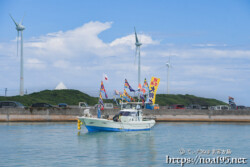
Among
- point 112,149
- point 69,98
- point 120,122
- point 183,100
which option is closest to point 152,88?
point 120,122

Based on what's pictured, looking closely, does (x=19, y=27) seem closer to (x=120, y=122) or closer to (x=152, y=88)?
(x=152, y=88)

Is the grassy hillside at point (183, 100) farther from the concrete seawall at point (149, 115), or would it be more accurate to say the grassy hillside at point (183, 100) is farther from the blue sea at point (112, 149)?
the blue sea at point (112, 149)

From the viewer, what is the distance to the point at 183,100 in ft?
518

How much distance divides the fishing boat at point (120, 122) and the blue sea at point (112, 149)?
52.9 inches

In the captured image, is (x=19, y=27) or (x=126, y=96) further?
(x=19, y=27)

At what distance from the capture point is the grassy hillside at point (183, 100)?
149m

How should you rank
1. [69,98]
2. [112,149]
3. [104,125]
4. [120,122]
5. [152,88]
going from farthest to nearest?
1. [69,98]
2. [152,88]
3. [120,122]
4. [104,125]
5. [112,149]

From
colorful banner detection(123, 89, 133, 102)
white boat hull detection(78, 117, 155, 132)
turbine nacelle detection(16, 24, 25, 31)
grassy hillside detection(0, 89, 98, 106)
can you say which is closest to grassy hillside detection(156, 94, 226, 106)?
grassy hillside detection(0, 89, 98, 106)

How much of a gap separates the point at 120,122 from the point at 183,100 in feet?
337

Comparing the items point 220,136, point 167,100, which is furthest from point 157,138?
point 167,100

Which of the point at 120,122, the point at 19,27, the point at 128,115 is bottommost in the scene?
the point at 120,122

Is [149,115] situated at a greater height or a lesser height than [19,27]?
lesser

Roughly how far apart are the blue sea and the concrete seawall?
2271cm

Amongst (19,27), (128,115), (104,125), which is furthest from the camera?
(19,27)
